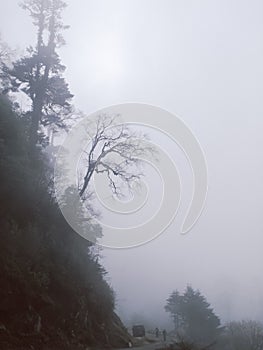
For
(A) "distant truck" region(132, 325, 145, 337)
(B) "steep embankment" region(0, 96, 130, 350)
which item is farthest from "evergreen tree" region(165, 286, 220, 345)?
(B) "steep embankment" region(0, 96, 130, 350)

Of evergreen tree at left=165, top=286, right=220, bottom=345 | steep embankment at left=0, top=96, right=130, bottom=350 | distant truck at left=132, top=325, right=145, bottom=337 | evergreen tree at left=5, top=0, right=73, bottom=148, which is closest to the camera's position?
steep embankment at left=0, top=96, right=130, bottom=350

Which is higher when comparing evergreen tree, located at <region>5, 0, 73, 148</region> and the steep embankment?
evergreen tree, located at <region>5, 0, 73, 148</region>

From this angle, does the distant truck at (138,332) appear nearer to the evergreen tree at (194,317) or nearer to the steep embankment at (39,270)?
the evergreen tree at (194,317)

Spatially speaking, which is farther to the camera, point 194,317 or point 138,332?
point 194,317

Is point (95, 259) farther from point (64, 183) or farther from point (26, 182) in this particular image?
point (26, 182)

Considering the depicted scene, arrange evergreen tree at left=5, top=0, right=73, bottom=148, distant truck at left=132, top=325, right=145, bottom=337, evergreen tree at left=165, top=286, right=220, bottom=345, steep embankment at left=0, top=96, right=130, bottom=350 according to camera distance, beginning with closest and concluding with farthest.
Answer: steep embankment at left=0, top=96, right=130, bottom=350 < evergreen tree at left=5, top=0, right=73, bottom=148 < distant truck at left=132, top=325, right=145, bottom=337 < evergreen tree at left=165, top=286, right=220, bottom=345

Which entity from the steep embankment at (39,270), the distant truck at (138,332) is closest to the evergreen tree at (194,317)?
the distant truck at (138,332)

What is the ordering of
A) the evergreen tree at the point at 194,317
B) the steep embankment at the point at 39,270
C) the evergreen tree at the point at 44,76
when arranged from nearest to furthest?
the steep embankment at the point at 39,270 → the evergreen tree at the point at 44,76 → the evergreen tree at the point at 194,317

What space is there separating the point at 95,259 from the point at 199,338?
39312 millimetres

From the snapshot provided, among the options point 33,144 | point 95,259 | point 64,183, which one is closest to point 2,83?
point 33,144

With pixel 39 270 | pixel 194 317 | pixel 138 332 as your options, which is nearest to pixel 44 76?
pixel 39 270

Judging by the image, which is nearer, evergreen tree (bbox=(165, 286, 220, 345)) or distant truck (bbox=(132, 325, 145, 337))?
distant truck (bbox=(132, 325, 145, 337))

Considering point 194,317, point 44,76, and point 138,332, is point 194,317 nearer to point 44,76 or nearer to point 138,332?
point 138,332

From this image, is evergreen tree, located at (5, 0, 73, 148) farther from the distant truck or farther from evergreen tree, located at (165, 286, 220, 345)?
evergreen tree, located at (165, 286, 220, 345)
